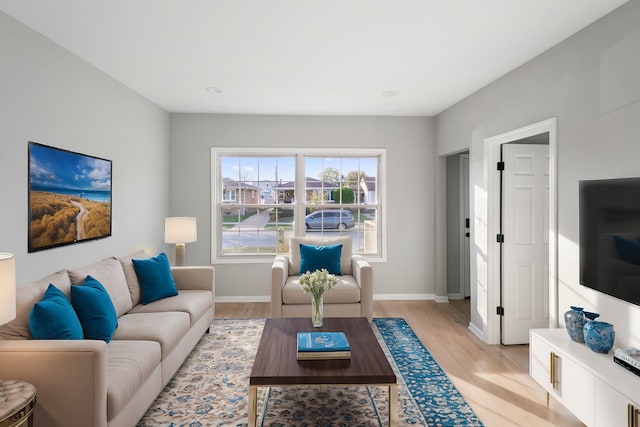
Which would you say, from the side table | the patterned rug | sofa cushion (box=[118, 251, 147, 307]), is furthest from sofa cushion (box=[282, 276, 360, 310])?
the side table

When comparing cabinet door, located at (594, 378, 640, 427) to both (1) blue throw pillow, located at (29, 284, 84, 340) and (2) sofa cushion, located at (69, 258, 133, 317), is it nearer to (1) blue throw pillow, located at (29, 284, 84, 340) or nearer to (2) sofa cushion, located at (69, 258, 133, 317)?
(1) blue throw pillow, located at (29, 284, 84, 340)

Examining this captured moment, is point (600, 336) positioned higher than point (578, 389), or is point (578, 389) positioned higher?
point (600, 336)

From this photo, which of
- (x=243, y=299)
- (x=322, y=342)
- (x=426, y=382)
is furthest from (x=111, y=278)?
(x=426, y=382)

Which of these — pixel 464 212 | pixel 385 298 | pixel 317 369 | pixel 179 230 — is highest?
pixel 464 212

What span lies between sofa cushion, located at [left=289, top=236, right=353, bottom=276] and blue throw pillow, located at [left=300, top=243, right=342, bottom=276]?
0.46 ft

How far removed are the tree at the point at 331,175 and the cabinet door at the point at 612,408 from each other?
3935 mm

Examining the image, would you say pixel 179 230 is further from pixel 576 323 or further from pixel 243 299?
pixel 576 323

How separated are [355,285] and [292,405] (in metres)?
1.78

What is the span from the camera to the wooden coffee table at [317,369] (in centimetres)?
219

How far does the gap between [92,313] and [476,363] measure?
3132 mm

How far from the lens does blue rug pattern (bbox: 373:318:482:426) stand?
253 centimetres

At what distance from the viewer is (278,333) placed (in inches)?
116

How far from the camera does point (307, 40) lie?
2.86 metres

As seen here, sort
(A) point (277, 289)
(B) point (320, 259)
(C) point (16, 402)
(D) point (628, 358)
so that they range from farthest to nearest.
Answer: (B) point (320, 259)
(A) point (277, 289)
(D) point (628, 358)
(C) point (16, 402)
